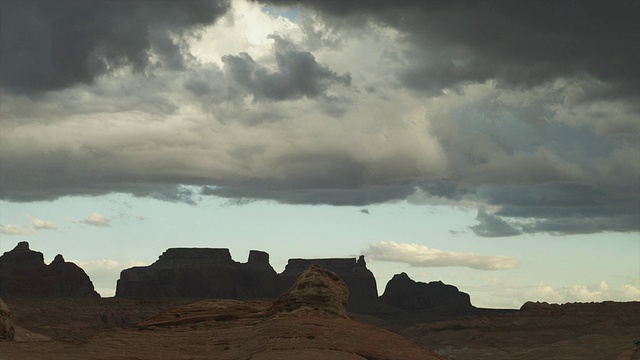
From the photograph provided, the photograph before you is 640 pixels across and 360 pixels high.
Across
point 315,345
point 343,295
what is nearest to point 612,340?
point 343,295

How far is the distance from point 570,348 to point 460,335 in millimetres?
52262

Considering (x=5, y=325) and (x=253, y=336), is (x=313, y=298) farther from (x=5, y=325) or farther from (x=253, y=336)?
(x=5, y=325)

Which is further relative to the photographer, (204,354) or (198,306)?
(198,306)

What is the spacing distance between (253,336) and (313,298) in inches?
205

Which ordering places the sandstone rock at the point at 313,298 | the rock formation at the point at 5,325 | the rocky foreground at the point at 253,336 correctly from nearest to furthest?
the rocky foreground at the point at 253,336 → the rock formation at the point at 5,325 → the sandstone rock at the point at 313,298

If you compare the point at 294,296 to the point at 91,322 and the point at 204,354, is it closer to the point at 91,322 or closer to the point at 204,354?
the point at 204,354

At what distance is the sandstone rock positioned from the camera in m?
39.2

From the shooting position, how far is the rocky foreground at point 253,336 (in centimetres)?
3136

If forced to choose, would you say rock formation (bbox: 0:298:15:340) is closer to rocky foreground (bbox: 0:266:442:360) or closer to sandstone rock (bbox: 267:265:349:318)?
rocky foreground (bbox: 0:266:442:360)

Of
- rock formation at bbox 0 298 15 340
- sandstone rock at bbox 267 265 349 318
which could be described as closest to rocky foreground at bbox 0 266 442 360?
sandstone rock at bbox 267 265 349 318

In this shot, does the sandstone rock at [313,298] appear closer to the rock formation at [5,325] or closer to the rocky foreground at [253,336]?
the rocky foreground at [253,336]

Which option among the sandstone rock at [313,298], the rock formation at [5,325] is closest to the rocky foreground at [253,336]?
the sandstone rock at [313,298]

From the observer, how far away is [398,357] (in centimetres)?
3288

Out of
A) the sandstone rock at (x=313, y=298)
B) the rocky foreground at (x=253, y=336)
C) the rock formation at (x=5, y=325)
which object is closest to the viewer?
the rocky foreground at (x=253, y=336)
